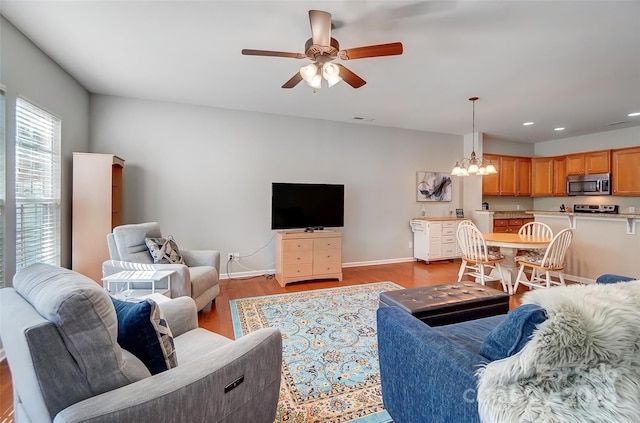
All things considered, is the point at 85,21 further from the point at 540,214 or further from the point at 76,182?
the point at 540,214

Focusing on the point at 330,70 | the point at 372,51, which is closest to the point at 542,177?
the point at 372,51

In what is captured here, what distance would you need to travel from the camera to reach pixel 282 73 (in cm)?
310

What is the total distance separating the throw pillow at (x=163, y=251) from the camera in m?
2.96

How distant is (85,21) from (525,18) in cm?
344

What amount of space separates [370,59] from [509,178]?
519 cm

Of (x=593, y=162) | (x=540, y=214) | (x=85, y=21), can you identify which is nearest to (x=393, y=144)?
(x=540, y=214)

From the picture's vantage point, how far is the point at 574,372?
807mm

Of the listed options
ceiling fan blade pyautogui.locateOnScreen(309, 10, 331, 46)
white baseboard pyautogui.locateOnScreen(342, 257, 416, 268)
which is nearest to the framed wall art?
white baseboard pyautogui.locateOnScreen(342, 257, 416, 268)

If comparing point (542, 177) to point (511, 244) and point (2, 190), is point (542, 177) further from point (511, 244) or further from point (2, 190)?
point (2, 190)

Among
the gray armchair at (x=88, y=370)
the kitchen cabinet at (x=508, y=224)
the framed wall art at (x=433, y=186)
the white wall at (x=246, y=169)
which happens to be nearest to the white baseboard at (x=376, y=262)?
the white wall at (x=246, y=169)

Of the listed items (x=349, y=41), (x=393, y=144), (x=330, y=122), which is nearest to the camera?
(x=349, y=41)

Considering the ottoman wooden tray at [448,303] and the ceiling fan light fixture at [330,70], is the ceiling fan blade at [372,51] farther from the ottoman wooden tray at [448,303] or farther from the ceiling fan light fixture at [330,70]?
the ottoman wooden tray at [448,303]

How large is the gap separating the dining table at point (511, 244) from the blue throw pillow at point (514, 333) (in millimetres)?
3062

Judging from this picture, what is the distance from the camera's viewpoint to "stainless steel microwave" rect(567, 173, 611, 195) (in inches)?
215
